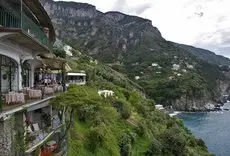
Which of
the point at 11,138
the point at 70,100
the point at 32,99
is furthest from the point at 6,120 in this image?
the point at 70,100

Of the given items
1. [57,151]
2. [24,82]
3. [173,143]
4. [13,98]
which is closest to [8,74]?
[13,98]

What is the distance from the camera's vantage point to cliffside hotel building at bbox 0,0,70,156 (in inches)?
583

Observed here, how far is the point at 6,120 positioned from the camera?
45.8 ft

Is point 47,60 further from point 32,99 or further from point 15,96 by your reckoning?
point 15,96

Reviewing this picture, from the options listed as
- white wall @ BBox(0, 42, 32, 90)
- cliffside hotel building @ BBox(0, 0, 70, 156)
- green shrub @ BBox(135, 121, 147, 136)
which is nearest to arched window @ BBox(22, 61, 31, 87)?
cliffside hotel building @ BBox(0, 0, 70, 156)

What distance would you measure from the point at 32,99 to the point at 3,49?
3.77 m

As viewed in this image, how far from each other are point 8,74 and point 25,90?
1.27 m

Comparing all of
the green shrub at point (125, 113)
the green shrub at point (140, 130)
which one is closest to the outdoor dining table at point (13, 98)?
the green shrub at point (140, 130)

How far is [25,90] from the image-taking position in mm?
19984

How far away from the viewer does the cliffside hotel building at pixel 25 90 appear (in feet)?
48.6

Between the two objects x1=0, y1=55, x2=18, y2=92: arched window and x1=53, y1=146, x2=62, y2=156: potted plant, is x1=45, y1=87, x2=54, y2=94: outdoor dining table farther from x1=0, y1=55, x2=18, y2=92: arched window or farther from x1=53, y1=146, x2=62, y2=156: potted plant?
x1=53, y1=146, x2=62, y2=156: potted plant

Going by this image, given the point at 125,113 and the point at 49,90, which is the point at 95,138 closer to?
the point at 49,90

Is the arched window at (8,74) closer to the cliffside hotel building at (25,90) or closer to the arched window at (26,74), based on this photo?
the cliffside hotel building at (25,90)

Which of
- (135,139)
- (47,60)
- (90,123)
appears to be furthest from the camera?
(135,139)
